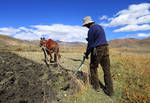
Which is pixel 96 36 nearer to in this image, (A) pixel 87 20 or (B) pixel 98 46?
(B) pixel 98 46

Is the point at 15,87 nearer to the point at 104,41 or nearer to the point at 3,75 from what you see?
the point at 3,75

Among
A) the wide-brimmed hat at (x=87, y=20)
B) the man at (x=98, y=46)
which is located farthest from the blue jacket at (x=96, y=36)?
the wide-brimmed hat at (x=87, y=20)

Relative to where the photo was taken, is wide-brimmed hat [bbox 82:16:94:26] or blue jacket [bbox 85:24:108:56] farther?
wide-brimmed hat [bbox 82:16:94:26]

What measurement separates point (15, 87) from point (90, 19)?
106 inches

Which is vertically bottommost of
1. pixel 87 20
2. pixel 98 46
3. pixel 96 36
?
pixel 98 46

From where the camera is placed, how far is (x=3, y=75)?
413 centimetres

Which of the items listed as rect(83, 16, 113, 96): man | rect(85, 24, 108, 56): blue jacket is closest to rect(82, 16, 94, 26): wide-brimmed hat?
rect(83, 16, 113, 96): man

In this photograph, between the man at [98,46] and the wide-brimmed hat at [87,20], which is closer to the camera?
the man at [98,46]

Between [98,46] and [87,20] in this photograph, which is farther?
[87,20]

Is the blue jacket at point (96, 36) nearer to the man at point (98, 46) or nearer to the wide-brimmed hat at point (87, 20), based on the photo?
the man at point (98, 46)

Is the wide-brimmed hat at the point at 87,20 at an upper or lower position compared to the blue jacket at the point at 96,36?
upper

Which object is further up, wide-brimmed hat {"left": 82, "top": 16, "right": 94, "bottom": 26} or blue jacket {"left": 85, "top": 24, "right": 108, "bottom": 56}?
wide-brimmed hat {"left": 82, "top": 16, "right": 94, "bottom": 26}

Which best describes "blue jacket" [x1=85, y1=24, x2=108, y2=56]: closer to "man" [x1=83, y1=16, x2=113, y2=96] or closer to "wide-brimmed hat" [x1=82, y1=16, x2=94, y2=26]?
"man" [x1=83, y1=16, x2=113, y2=96]

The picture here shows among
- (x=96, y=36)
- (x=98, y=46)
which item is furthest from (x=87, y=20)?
(x=98, y=46)
